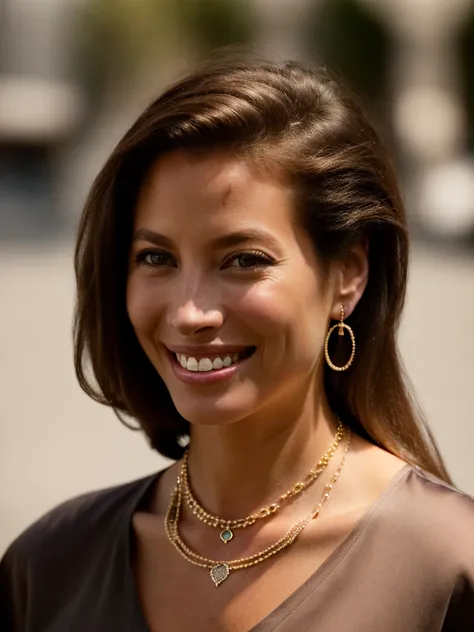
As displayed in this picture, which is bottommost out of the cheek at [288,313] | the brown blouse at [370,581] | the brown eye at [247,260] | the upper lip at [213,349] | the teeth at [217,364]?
the brown blouse at [370,581]

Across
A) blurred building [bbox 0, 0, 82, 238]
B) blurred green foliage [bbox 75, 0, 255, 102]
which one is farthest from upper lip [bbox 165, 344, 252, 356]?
blurred green foliage [bbox 75, 0, 255, 102]

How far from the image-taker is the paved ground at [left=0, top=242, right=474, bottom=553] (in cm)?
757

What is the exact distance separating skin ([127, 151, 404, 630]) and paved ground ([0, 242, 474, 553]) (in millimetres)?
3688

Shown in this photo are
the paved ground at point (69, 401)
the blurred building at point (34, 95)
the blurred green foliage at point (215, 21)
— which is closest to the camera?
the paved ground at point (69, 401)

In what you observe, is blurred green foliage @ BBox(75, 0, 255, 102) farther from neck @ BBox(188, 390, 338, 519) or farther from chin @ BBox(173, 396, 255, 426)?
chin @ BBox(173, 396, 255, 426)

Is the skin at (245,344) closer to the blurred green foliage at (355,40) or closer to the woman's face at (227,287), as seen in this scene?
the woman's face at (227,287)

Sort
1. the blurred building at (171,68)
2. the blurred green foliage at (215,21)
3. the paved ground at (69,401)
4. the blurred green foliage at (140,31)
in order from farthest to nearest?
the blurred green foliage at (140,31) < the blurred green foliage at (215,21) < the blurred building at (171,68) < the paved ground at (69,401)

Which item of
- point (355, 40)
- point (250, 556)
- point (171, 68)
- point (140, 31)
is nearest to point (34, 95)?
point (140, 31)

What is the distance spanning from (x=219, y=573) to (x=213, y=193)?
809 millimetres

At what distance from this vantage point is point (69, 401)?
385 inches

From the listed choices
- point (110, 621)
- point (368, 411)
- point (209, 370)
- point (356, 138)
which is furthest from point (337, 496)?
point (356, 138)

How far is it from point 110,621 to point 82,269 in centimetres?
78

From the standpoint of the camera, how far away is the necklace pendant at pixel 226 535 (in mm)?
2758

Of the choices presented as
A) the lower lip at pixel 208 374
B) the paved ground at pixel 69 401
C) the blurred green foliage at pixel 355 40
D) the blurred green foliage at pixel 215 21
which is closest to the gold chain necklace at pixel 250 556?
the lower lip at pixel 208 374
